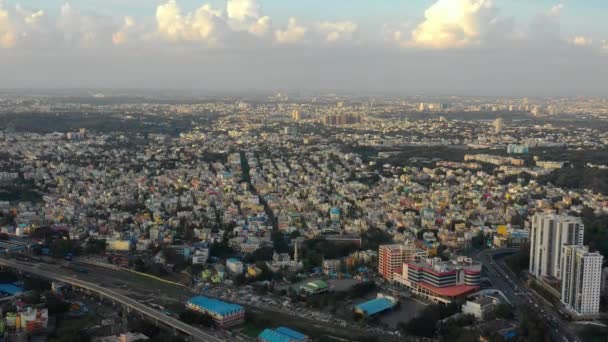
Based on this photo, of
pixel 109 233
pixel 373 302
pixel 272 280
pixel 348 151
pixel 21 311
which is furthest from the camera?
pixel 348 151

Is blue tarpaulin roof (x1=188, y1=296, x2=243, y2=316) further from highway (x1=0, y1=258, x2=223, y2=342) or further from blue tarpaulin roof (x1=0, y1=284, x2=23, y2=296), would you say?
blue tarpaulin roof (x1=0, y1=284, x2=23, y2=296)

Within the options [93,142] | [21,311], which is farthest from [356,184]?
[93,142]

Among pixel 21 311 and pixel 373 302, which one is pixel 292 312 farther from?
pixel 21 311

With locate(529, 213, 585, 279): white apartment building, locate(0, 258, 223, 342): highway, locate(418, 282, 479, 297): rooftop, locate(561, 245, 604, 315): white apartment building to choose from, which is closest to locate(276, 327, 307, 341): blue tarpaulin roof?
→ locate(0, 258, 223, 342): highway

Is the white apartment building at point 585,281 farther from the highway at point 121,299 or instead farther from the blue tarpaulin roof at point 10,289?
the blue tarpaulin roof at point 10,289

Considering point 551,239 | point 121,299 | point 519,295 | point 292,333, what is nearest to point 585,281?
point 519,295

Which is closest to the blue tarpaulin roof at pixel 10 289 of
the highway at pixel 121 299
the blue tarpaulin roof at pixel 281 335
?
the highway at pixel 121 299
